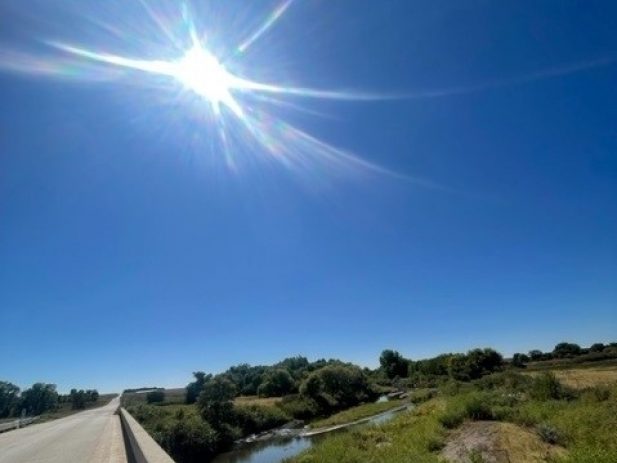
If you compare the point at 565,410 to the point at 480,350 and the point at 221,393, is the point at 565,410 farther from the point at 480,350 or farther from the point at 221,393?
the point at 480,350

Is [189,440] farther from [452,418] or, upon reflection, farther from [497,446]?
[497,446]

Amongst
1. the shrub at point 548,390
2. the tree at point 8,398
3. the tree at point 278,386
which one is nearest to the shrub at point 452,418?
the shrub at point 548,390

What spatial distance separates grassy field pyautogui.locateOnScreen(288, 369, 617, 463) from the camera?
16.1 meters

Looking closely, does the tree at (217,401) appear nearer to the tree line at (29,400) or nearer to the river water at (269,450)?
the river water at (269,450)

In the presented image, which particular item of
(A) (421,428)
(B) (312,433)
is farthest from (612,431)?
(B) (312,433)

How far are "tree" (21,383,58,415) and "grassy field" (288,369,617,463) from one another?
114 metres

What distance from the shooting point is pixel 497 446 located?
17.8 m

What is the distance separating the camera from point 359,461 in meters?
19.8

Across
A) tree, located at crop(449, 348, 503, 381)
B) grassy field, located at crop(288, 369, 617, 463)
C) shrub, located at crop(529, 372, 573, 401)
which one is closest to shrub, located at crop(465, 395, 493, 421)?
grassy field, located at crop(288, 369, 617, 463)

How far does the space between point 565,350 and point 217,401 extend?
100995 millimetres

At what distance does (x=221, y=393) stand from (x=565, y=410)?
118 feet

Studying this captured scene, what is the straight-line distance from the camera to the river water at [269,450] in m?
33.2

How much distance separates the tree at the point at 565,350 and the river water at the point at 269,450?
8953cm

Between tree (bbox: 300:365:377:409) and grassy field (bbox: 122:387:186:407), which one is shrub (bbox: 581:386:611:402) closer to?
tree (bbox: 300:365:377:409)
